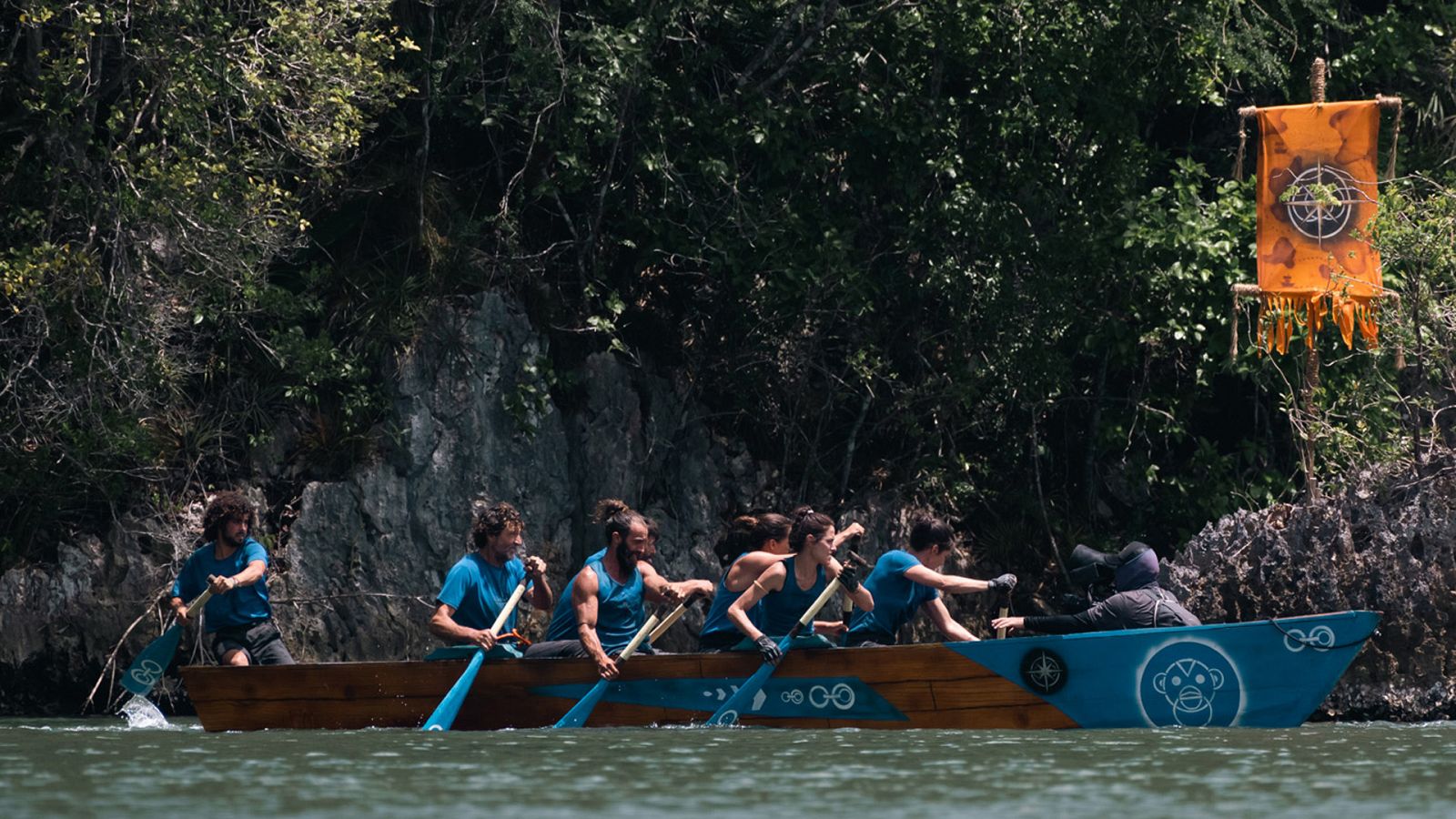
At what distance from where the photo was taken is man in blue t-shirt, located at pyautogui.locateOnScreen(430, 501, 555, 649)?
42.0 ft

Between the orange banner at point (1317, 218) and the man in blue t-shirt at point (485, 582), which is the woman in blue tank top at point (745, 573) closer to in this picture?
the man in blue t-shirt at point (485, 582)

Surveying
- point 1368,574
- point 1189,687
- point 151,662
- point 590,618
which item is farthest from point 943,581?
point 151,662

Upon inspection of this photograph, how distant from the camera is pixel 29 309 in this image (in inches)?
599

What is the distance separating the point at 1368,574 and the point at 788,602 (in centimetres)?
419

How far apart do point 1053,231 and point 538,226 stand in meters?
4.52

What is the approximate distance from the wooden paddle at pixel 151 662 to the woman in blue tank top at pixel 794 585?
12.2ft

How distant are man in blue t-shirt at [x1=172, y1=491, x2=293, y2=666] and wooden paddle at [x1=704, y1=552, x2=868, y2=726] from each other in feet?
9.03

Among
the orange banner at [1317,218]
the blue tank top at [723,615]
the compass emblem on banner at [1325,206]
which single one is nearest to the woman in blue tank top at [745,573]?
the blue tank top at [723,615]

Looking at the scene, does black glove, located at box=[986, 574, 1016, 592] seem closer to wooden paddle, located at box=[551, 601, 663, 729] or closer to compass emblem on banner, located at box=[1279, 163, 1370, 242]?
wooden paddle, located at box=[551, 601, 663, 729]

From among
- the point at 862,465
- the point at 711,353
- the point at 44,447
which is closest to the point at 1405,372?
the point at 862,465

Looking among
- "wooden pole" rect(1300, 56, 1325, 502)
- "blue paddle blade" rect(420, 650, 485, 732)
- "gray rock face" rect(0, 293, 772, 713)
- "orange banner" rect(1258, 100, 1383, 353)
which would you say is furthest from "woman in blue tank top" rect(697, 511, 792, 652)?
"orange banner" rect(1258, 100, 1383, 353)

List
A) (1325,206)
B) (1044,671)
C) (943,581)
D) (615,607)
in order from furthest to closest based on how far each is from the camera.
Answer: (1325,206) < (615,607) < (943,581) < (1044,671)

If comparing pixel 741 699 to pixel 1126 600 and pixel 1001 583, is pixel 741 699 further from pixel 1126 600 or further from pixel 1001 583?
pixel 1126 600

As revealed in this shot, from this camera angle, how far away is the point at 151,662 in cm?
1372
